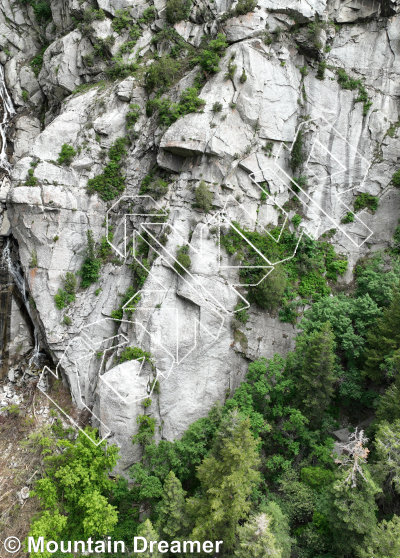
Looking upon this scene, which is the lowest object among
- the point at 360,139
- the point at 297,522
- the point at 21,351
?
the point at 21,351

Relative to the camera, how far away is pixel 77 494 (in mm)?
15078

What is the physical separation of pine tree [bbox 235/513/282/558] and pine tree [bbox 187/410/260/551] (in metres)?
0.87

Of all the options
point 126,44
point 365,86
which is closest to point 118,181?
point 126,44

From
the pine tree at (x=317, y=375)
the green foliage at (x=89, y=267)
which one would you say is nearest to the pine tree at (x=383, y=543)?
the pine tree at (x=317, y=375)

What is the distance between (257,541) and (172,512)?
14.3 feet

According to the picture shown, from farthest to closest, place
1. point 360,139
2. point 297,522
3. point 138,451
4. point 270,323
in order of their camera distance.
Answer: point 360,139, point 270,323, point 138,451, point 297,522

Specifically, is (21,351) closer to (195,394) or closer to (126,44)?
(195,394)

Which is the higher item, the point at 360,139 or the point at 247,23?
the point at 247,23

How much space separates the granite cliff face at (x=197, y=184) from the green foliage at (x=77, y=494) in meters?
4.07

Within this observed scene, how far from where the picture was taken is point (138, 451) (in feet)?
64.5

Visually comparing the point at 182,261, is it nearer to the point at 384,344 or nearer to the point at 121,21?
the point at 384,344

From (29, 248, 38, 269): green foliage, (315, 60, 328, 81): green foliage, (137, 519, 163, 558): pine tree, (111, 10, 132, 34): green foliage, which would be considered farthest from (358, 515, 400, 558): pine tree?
(111, 10, 132, 34): green foliage

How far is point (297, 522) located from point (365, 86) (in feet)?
98.6

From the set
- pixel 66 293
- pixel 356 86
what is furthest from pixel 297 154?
pixel 66 293
